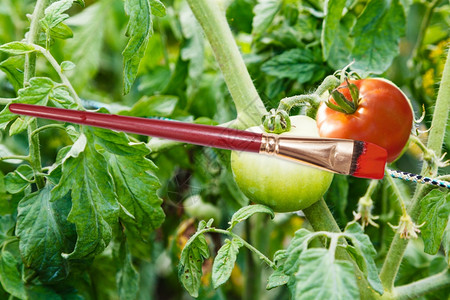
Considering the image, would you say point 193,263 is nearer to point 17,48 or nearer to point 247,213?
point 247,213

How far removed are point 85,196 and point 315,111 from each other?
273 mm

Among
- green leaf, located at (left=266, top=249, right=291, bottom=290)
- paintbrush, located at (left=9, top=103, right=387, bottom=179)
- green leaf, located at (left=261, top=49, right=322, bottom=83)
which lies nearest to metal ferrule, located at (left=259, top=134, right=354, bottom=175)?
paintbrush, located at (left=9, top=103, right=387, bottom=179)

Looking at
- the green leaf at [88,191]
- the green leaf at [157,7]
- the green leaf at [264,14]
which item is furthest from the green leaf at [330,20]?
the green leaf at [88,191]

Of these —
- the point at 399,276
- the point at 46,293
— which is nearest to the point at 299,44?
the point at 399,276

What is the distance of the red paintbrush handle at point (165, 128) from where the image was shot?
491 millimetres

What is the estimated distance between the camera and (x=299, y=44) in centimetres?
90

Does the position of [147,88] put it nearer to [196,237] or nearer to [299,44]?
[299,44]

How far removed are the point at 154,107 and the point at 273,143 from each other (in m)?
0.40

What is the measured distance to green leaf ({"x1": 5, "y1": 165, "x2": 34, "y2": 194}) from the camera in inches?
25.6

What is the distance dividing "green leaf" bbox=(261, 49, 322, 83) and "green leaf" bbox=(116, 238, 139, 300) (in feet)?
Answer: 1.13

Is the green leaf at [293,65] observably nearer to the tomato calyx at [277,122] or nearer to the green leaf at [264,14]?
the green leaf at [264,14]

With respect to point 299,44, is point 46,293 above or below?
below

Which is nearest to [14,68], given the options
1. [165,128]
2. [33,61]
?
[33,61]

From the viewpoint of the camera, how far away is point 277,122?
551mm
